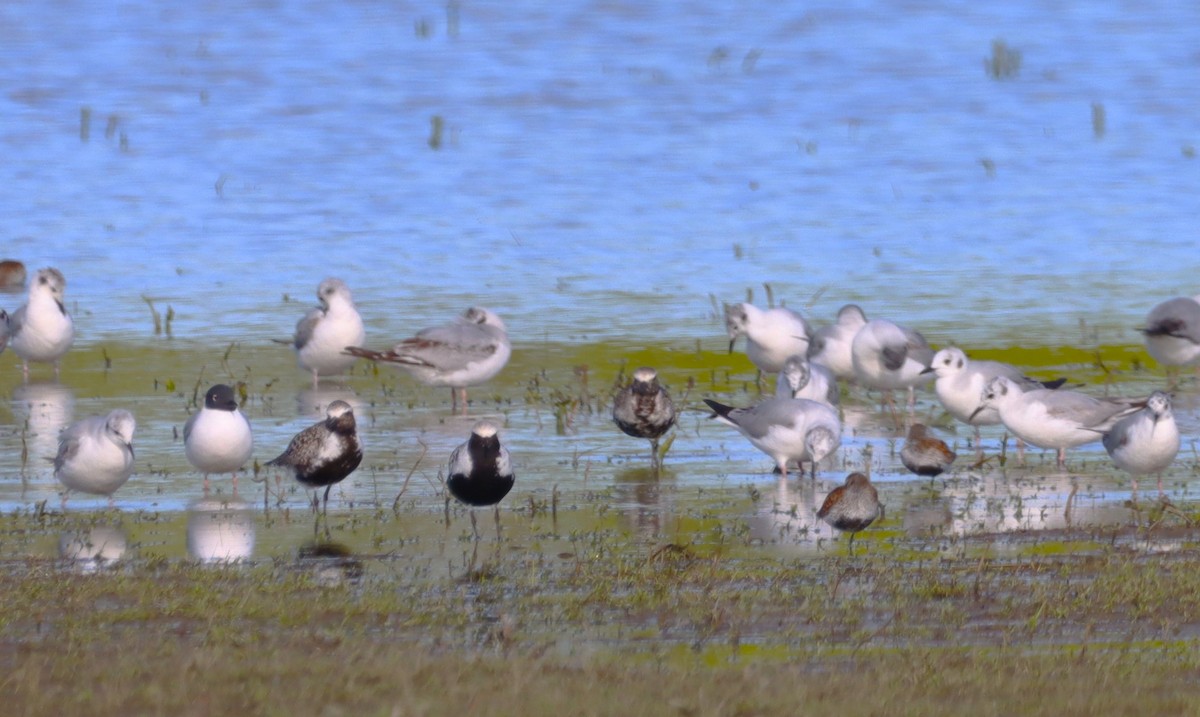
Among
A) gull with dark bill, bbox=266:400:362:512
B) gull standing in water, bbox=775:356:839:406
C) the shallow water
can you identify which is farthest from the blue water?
gull with dark bill, bbox=266:400:362:512

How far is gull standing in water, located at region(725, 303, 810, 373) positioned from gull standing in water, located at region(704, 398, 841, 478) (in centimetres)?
378

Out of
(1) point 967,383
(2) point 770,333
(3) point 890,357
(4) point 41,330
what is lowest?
(1) point 967,383

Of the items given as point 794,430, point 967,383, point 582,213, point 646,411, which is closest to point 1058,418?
point 967,383

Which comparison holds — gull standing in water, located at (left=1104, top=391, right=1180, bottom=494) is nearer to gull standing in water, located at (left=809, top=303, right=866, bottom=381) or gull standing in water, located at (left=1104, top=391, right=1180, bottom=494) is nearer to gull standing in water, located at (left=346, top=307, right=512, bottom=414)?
gull standing in water, located at (left=809, top=303, right=866, bottom=381)

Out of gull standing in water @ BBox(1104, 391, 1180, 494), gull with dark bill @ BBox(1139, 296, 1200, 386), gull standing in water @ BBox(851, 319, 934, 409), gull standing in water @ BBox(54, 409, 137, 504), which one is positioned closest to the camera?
gull standing in water @ BBox(54, 409, 137, 504)

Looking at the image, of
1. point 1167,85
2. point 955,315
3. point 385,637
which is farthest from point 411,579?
point 1167,85

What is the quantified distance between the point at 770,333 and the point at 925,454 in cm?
502

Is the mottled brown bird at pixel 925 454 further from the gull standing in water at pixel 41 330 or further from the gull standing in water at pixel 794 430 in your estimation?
the gull standing in water at pixel 41 330

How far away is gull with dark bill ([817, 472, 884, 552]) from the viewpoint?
10883 millimetres

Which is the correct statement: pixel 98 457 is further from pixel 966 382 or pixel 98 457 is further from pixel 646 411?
pixel 966 382

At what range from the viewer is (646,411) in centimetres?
1373

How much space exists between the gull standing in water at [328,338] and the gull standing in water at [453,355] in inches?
9.2

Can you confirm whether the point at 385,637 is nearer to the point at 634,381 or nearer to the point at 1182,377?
the point at 634,381

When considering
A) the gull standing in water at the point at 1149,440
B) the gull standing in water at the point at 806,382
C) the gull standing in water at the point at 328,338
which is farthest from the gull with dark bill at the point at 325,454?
the gull standing in water at the point at 328,338
